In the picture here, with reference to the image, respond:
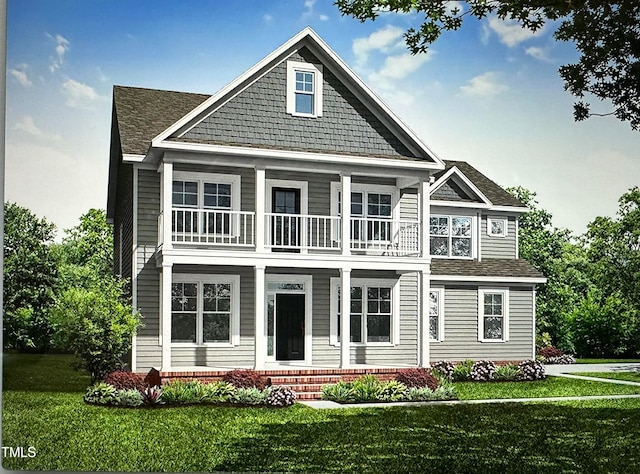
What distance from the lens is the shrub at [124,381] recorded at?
41.8 ft

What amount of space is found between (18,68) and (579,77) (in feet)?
24.2

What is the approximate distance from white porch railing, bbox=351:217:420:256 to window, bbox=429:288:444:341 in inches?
30.3

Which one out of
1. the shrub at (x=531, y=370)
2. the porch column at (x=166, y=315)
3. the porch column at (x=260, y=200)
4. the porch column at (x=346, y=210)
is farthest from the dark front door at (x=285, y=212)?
the shrub at (x=531, y=370)

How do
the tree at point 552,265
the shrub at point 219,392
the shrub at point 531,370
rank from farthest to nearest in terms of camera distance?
the shrub at point 531,370
the tree at point 552,265
the shrub at point 219,392

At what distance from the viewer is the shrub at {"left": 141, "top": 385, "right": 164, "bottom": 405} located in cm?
1260

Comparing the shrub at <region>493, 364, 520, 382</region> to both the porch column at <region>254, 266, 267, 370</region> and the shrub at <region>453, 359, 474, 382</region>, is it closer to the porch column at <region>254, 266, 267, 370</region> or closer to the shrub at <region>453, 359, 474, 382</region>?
the shrub at <region>453, 359, 474, 382</region>

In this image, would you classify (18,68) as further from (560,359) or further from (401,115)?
(560,359)

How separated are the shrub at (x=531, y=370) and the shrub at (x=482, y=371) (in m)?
0.41

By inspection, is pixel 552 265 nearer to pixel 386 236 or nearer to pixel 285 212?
pixel 386 236

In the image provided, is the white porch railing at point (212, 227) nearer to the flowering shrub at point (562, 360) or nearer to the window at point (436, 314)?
the window at point (436, 314)

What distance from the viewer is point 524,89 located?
12695mm

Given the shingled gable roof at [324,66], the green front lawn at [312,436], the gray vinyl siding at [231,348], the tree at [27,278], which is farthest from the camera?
the gray vinyl siding at [231,348]

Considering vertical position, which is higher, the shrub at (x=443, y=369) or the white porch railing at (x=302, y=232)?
the white porch railing at (x=302, y=232)

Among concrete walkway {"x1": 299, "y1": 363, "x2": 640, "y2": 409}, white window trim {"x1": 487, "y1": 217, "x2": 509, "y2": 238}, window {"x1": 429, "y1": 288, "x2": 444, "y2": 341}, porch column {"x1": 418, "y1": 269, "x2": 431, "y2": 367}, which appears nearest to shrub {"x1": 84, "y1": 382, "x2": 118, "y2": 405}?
concrete walkway {"x1": 299, "y1": 363, "x2": 640, "y2": 409}
